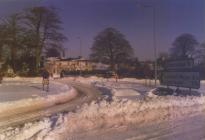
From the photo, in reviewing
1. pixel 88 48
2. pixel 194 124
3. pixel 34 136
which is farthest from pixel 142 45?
pixel 34 136

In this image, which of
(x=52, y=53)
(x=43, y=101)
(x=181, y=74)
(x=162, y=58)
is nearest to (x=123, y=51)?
(x=162, y=58)

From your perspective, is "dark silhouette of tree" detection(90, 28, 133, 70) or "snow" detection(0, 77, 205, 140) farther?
"snow" detection(0, 77, 205, 140)

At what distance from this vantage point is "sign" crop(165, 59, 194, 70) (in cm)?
402

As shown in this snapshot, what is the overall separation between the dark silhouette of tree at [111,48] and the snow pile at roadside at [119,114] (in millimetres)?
619

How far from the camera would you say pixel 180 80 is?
435 centimetres

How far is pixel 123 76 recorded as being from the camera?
407cm

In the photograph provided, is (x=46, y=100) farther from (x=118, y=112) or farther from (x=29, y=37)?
(x=29, y=37)

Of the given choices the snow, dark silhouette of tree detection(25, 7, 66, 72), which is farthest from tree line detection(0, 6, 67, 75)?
the snow

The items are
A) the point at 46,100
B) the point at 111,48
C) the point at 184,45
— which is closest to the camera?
the point at 111,48

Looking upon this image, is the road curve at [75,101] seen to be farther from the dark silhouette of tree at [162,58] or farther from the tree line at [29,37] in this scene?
the dark silhouette of tree at [162,58]

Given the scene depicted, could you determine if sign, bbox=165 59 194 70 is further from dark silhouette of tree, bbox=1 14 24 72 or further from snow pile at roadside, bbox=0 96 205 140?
dark silhouette of tree, bbox=1 14 24 72

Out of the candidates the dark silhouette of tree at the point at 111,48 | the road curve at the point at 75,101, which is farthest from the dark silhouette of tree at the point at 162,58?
the road curve at the point at 75,101

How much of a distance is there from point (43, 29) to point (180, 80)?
1329 mm

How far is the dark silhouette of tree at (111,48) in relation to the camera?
150 inches
